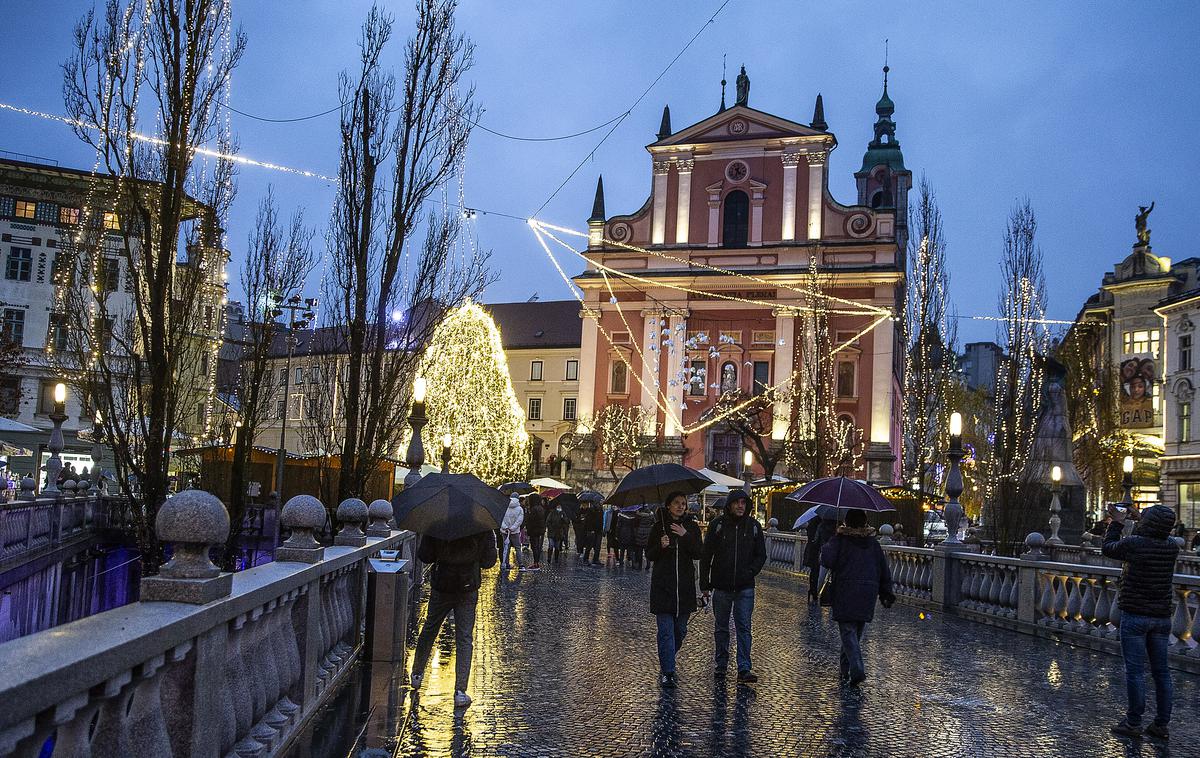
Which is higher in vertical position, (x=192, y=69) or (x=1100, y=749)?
(x=192, y=69)

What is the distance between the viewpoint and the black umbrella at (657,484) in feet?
35.7

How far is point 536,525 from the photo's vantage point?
2634 cm

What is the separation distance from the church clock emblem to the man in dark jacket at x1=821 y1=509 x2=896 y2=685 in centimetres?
4641

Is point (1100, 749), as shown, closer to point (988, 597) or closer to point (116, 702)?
point (116, 702)

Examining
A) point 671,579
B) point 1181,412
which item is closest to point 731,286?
point 1181,412

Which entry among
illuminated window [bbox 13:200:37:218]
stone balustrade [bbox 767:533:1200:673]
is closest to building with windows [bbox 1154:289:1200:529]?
stone balustrade [bbox 767:533:1200:673]

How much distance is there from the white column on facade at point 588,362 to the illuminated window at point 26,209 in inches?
1122

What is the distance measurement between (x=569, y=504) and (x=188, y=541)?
29.3 metres

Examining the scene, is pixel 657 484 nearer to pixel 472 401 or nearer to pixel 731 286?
pixel 472 401

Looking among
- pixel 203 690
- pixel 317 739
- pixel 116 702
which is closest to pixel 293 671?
pixel 317 739

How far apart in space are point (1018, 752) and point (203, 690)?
18.6 feet

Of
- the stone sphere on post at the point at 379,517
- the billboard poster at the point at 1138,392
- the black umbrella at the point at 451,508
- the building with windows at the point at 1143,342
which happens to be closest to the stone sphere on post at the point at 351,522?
the black umbrella at the point at 451,508

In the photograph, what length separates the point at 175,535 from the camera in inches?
175

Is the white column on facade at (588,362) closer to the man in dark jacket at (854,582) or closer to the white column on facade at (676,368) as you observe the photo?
the white column on facade at (676,368)
